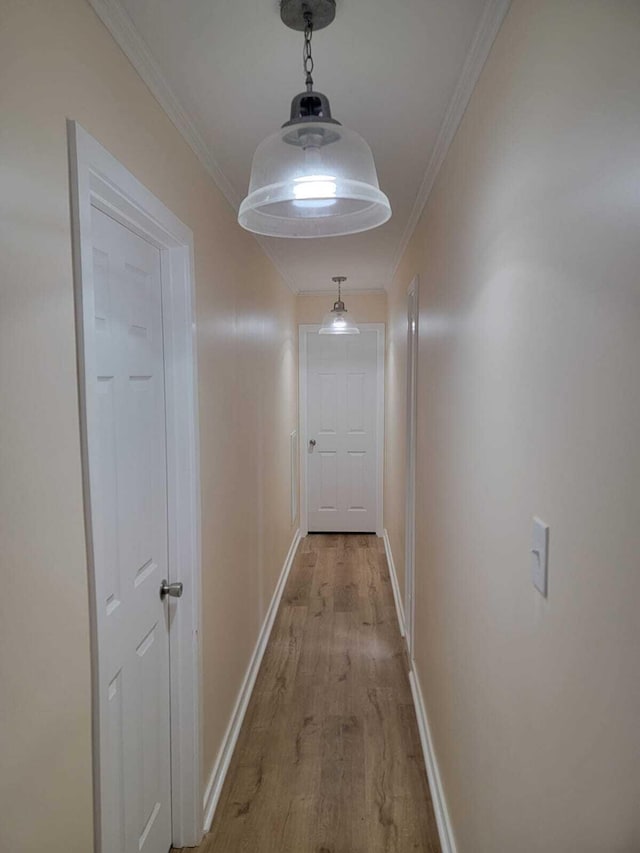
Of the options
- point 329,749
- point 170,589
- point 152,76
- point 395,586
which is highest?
point 152,76

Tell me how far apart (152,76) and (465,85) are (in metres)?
0.83

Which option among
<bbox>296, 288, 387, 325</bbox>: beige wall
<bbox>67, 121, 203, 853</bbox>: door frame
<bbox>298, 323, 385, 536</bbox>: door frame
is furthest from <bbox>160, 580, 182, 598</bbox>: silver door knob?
<bbox>296, 288, 387, 325</bbox>: beige wall

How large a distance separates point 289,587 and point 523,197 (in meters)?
3.47

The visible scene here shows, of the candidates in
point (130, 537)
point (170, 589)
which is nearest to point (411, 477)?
point (170, 589)

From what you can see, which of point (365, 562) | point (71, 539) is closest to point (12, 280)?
point (71, 539)

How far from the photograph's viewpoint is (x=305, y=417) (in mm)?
5090

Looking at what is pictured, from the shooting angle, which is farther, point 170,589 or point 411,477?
point 411,477

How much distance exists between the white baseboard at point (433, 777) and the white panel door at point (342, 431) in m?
2.62

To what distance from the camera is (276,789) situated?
2.03 m

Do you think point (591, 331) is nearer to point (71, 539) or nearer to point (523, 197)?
point (523, 197)

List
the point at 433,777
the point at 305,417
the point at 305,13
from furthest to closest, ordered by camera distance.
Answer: the point at 305,417
the point at 433,777
the point at 305,13

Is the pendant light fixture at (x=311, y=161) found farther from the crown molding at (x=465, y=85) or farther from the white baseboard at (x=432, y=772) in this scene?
the white baseboard at (x=432, y=772)

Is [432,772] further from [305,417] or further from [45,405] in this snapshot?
[305,417]

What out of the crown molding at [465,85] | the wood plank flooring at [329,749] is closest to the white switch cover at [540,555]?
the crown molding at [465,85]
